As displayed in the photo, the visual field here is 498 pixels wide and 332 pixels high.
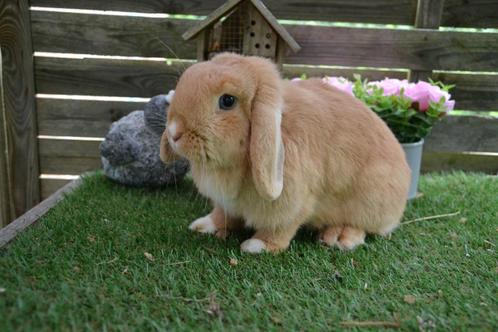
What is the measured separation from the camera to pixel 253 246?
1.59 meters

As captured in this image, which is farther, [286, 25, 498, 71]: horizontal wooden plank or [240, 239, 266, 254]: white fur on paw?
[286, 25, 498, 71]: horizontal wooden plank

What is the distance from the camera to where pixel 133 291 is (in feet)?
4.17

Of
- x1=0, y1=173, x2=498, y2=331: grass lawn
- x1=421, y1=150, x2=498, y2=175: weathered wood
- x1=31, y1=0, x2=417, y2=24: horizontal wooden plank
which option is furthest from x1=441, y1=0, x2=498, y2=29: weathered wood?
x1=0, y1=173, x2=498, y2=331: grass lawn

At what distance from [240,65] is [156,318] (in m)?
0.84

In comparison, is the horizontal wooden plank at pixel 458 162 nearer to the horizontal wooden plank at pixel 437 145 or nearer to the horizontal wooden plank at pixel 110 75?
the horizontal wooden plank at pixel 437 145

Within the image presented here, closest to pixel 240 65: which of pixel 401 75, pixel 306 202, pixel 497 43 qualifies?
pixel 306 202

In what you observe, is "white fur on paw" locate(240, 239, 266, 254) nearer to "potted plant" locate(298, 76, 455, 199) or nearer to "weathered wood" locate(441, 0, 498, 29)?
"potted plant" locate(298, 76, 455, 199)

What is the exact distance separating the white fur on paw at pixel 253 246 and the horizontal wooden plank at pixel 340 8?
164 cm

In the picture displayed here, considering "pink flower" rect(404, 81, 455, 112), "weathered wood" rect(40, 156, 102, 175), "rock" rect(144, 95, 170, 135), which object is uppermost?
"pink flower" rect(404, 81, 455, 112)

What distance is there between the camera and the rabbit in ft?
4.47

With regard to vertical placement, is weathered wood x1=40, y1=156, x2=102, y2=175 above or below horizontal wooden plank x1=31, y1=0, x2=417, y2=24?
below

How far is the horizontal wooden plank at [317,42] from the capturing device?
104 inches

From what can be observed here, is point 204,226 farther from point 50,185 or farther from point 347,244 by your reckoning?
point 50,185

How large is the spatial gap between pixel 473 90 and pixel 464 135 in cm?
31
